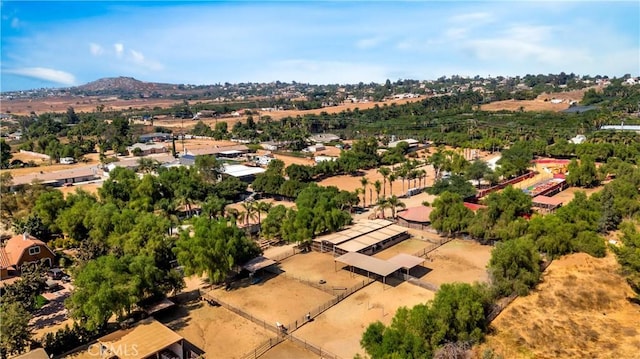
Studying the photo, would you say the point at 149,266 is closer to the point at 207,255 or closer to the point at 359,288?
the point at 207,255

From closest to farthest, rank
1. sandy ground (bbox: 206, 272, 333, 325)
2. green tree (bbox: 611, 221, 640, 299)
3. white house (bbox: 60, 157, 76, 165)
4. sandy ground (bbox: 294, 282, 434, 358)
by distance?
sandy ground (bbox: 294, 282, 434, 358), green tree (bbox: 611, 221, 640, 299), sandy ground (bbox: 206, 272, 333, 325), white house (bbox: 60, 157, 76, 165)

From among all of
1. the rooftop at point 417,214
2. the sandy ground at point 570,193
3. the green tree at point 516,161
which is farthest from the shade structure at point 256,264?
the green tree at point 516,161

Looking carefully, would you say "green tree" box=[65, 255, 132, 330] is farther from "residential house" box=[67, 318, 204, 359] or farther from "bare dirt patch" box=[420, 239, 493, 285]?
"bare dirt patch" box=[420, 239, 493, 285]

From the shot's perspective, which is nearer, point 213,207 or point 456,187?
point 213,207

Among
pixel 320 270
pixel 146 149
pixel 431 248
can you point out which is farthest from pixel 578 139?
pixel 146 149

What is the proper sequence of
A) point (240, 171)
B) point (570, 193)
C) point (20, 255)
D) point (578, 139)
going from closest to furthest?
point (20, 255) < point (570, 193) < point (240, 171) < point (578, 139)

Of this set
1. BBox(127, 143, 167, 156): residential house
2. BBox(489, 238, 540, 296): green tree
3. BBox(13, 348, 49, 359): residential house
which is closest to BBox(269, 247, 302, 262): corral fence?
BBox(489, 238, 540, 296): green tree

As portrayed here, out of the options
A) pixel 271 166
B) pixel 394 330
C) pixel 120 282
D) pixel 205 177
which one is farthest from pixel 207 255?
pixel 271 166

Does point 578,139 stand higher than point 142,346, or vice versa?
point 578,139

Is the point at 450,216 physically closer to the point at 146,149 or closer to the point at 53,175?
the point at 53,175
